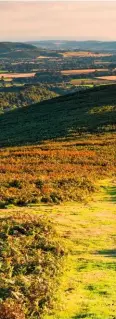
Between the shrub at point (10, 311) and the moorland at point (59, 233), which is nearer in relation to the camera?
the shrub at point (10, 311)

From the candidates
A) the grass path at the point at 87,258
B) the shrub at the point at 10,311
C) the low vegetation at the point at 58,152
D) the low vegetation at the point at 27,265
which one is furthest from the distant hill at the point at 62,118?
the shrub at the point at 10,311

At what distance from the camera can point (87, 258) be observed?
19656 mm

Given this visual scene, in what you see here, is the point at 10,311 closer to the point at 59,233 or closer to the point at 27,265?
the point at 27,265

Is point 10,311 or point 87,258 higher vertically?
point 10,311

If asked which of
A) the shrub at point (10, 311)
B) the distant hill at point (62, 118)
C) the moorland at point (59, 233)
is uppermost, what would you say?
the shrub at point (10, 311)

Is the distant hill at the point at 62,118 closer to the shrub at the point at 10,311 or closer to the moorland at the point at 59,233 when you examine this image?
the moorland at the point at 59,233

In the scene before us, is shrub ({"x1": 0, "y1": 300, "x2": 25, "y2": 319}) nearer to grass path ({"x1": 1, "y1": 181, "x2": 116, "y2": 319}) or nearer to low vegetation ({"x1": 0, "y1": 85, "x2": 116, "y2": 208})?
grass path ({"x1": 1, "y1": 181, "x2": 116, "y2": 319})

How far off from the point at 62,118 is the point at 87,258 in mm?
70700

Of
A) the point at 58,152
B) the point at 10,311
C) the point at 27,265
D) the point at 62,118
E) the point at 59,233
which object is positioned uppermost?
the point at 10,311

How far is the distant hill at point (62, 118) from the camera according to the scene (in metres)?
72.8

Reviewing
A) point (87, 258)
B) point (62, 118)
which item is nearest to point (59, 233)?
point (87, 258)

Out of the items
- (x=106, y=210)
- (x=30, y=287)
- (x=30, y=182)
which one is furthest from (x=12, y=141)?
(x=30, y=287)

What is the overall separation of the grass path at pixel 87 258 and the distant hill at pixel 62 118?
1601 inches

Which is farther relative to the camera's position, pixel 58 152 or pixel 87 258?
pixel 58 152
